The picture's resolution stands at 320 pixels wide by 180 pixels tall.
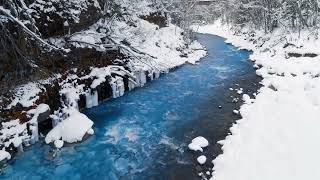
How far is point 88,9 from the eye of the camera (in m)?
16.4

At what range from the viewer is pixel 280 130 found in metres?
10.4

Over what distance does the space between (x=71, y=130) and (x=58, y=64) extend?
12.5ft

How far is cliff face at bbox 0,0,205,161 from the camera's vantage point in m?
10.4

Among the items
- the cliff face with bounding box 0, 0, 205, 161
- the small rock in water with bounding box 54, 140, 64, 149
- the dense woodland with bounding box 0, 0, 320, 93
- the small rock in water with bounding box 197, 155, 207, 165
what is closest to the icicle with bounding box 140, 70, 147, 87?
the cliff face with bounding box 0, 0, 205, 161

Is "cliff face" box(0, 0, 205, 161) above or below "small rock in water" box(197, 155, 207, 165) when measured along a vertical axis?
above

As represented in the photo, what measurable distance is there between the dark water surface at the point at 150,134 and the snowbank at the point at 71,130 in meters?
0.31

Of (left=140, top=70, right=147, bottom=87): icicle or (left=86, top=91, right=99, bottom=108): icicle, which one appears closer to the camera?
(left=86, top=91, right=99, bottom=108): icicle

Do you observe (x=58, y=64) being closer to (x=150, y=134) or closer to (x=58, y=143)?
(x=58, y=143)

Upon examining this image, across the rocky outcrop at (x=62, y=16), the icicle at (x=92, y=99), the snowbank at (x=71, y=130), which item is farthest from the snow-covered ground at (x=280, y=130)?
the rocky outcrop at (x=62, y=16)

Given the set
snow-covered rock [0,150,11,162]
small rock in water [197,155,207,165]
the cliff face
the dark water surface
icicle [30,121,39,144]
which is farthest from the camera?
icicle [30,121,39,144]

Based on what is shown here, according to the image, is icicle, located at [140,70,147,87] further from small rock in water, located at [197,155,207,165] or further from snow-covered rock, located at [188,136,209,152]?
small rock in water, located at [197,155,207,165]

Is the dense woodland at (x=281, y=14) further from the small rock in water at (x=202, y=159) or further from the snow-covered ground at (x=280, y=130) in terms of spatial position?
the small rock in water at (x=202, y=159)

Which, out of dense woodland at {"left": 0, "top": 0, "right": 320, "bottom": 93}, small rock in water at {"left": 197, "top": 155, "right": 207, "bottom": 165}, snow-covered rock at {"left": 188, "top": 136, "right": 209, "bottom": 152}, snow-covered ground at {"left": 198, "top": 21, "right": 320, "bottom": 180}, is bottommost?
small rock in water at {"left": 197, "top": 155, "right": 207, "bottom": 165}

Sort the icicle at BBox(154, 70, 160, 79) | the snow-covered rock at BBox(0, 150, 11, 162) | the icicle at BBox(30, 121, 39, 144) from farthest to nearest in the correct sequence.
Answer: the icicle at BBox(154, 70, 160, 79) < the icicle at BBox(30, 121, 39, 144) < the snow-covered rock at BBox(0, 150, 11, 162)
